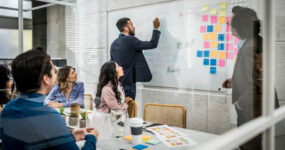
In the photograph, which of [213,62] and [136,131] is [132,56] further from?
[136,131]

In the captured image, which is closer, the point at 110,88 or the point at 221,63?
the point at 110,88

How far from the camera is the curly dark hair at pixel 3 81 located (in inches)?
32.6

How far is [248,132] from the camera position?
3.01ft

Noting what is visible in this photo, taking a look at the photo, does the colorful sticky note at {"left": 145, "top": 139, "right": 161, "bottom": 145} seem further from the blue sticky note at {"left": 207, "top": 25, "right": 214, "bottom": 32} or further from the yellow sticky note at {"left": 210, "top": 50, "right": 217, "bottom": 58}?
the blue sticky note at {"left": 207, "top": 25, "right": 214, "bottom": 32}

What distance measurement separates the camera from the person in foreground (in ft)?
2.79

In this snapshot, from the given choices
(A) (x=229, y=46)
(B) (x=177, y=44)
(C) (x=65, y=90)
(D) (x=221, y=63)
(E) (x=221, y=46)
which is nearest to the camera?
(C) (x=65, y=90)

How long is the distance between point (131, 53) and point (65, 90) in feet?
3.96

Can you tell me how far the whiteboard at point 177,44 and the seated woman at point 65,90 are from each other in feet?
4.77

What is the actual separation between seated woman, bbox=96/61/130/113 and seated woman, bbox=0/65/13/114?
0.96 meters

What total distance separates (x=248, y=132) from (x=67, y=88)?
0.88m

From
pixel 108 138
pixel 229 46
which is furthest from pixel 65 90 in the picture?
pixel 229 46

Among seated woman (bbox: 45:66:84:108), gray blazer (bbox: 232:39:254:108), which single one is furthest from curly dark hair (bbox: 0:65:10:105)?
gray blazer (bbox: 232:39:254:108)

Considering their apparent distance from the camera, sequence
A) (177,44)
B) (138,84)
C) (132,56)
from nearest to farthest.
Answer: (132,56) → (138,84) → (177,44)

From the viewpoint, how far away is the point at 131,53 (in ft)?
7.73
